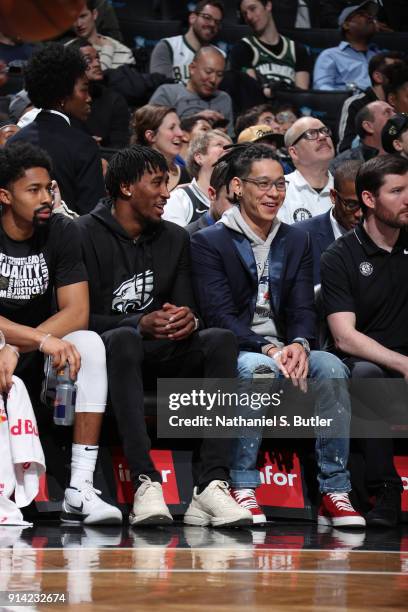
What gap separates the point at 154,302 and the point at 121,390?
0.70 m

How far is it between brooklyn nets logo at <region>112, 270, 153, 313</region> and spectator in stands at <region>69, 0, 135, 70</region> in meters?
4.84

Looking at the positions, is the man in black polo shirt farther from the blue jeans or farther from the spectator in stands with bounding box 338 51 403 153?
the spectator in stands with bounding box 338 51 403 153

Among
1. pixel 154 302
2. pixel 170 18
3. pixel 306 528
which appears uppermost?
pixel 170 18

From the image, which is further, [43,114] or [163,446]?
[43,114]

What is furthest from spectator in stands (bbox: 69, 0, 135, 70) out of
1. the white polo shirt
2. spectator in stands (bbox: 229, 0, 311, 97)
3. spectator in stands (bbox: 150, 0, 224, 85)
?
the white polo shirt

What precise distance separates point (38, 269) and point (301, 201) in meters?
2.48

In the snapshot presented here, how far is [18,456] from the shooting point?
16.4 ft

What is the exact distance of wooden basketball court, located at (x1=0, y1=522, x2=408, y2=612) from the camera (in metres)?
3.45

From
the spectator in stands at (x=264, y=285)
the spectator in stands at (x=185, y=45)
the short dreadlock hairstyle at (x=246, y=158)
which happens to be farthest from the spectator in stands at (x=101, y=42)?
the spectator in stands at (x=264, y=285)

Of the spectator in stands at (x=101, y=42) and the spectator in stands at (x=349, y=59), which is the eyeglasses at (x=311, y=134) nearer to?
the spectator in stands at (x=101, y=42)

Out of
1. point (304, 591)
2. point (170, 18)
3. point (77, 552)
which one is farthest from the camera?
point (170, 18)

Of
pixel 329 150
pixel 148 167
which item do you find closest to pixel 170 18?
pixel 329 150

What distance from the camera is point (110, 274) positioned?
18.7ft

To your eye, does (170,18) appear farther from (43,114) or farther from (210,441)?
(210,441)
